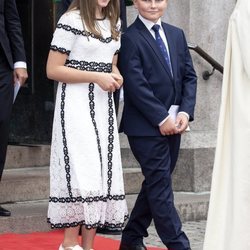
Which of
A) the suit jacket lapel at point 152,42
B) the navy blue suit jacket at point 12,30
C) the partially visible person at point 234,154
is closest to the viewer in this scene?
the partially visible person at point 234,154

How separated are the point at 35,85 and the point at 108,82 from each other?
3.30m

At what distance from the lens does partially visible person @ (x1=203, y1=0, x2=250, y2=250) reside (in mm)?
5129

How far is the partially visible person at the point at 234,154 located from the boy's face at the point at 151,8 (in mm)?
1128

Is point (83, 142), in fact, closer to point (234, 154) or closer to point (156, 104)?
point (156, 104)

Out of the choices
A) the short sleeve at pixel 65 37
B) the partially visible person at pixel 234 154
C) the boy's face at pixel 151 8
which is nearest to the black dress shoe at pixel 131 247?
the partially visible person at pixel 234 154

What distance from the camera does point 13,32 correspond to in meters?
7.16

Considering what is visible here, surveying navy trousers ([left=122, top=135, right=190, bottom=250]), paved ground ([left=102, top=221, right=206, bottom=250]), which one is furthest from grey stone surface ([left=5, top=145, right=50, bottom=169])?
navy trousers ([left=122, top=135, right=190, bottom=250])

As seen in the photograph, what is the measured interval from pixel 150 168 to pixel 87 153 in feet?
1.53

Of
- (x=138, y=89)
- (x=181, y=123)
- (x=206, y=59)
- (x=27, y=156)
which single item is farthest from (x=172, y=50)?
(x=27, y=156)

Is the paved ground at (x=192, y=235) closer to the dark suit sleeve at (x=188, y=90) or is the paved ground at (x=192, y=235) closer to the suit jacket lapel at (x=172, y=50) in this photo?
the dark suit sleeve at (x=188, y=90)

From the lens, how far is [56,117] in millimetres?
6109

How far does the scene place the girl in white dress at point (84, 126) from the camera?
19.7 feet

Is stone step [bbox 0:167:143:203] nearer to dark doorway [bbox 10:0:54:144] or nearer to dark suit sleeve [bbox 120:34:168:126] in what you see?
dark doorway [bbox 10:0:54:144]

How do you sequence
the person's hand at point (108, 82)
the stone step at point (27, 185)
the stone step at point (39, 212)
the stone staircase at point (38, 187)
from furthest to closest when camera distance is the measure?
the stone step at point (27, 185) → the stone staircase at point (38, 187) → the stone step at point (39, 212) → the person's hand at point (108, 82)
